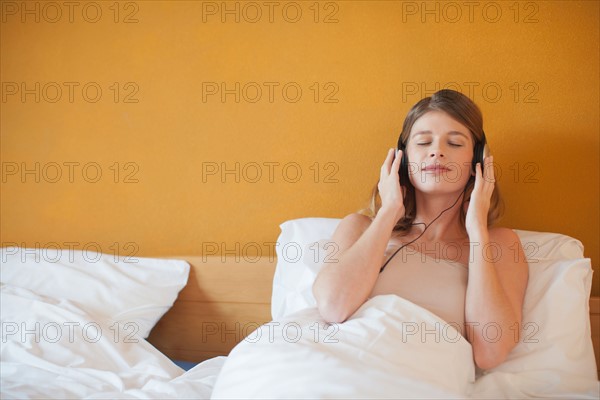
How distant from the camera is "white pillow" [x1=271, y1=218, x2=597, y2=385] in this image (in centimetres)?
129

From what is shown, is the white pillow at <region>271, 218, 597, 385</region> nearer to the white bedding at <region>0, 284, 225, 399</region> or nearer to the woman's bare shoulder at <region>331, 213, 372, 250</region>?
the woman's bare shoulder at <region>331, 213, 372, 250</region>

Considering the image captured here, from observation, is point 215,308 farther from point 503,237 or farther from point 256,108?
point 503,237

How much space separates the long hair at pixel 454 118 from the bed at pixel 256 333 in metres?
0.13

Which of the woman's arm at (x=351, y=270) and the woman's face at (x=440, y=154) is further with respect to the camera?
the woman's face at (x=440, y=154)

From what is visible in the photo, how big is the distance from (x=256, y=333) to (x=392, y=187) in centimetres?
55

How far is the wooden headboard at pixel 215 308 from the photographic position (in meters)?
1.80

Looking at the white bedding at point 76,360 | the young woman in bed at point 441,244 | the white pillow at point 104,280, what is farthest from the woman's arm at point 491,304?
the white pillow at point 104,280

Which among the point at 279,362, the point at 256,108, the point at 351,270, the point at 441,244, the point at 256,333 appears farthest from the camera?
the point at 256,108

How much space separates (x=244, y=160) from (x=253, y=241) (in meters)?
0.29

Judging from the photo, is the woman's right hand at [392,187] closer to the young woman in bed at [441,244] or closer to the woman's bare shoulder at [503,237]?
the young woman in bed at [441,244]

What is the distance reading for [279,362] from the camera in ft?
3.36

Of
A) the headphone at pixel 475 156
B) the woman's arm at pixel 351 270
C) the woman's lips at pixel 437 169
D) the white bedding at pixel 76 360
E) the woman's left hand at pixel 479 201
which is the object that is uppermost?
the headphone at pixel 475 156

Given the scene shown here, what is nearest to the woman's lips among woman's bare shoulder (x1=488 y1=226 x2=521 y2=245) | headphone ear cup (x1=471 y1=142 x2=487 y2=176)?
headphone ear cup (x1=471 y1=142 x2=487 y2=176)

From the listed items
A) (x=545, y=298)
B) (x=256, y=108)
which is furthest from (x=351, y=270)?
(x=256, y=108)
